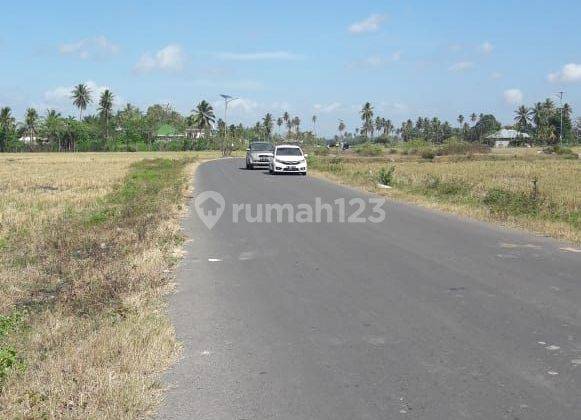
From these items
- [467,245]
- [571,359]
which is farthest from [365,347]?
[467,245]

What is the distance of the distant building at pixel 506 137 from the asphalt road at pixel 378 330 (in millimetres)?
129094

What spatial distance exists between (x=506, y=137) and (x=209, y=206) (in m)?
131

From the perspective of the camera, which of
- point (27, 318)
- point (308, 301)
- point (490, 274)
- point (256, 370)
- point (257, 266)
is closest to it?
point (256, 370)

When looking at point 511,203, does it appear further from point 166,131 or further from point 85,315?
point 166,131

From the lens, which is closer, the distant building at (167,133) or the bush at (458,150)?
the bush at (458,150)

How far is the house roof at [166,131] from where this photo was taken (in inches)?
5532

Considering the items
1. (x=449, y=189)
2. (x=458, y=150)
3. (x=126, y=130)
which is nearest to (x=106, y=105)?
(x=126, y=130)

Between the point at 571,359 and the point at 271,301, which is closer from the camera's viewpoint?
the point at 571,359

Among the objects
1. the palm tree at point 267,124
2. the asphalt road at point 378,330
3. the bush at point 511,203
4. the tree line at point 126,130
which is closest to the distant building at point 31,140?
the tree line at point 126,130

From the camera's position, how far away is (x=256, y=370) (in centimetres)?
499

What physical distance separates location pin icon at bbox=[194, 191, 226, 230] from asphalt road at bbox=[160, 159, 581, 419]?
3525mm

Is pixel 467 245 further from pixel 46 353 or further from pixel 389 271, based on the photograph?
pixel 46 353

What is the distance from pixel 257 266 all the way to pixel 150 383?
185 inches

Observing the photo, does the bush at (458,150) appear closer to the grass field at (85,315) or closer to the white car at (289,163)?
the white car at (289,163)
